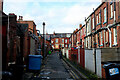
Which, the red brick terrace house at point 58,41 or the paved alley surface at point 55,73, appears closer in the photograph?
the paved alley surface at point 55,73

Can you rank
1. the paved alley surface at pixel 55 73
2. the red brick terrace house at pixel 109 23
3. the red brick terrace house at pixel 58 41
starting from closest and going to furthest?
1. the paved alley surface at pixel 55 73
2. the red brick terrace house at pixel 109 23
3. the red brick terrace house at pixel 58 41

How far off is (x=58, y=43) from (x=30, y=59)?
82.4 meters

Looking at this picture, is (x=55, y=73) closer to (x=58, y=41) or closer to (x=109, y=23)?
(x=109, y=23)

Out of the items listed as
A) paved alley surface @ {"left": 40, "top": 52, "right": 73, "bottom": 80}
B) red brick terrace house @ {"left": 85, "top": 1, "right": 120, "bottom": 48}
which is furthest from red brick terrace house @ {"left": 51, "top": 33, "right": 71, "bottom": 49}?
paved alley surface @ {"left": 40, "top": 52, "right": 73, "bottom": 80}

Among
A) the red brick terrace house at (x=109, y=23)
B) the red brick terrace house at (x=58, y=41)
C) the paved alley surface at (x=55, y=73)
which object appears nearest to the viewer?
the paved alley surface at (x=55, y=73)

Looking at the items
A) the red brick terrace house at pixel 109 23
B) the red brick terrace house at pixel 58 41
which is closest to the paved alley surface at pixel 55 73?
the red brick terrace house at pixel 109 23

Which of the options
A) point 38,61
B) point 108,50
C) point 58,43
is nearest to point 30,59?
point 38,61

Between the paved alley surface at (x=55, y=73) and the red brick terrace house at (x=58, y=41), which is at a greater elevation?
the red brick terrace house at (x=58, y=41)

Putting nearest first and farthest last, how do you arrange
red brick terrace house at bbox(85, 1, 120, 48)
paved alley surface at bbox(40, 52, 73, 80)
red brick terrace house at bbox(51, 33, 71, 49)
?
paved alley surface at bbox(40, 52, 73, 80) → red brick terrace house at bbox(85, 1, 120, 48) → red brick terrace house at bbox(51, 33, 71, 49)

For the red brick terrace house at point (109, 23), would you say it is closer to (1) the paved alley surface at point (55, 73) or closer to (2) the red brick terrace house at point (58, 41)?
(1) the paved alley surface at point (55, 73)

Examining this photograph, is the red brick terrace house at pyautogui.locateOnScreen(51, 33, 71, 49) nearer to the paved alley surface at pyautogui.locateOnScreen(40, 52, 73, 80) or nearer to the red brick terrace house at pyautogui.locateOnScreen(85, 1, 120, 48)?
the red brick terrace house at pyautogui.locateOnScreen(85, 1, 120, 48)

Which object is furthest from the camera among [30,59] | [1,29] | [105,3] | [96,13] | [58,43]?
[58,43]

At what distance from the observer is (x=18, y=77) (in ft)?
35.2

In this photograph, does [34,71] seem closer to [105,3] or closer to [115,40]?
[115,40]
